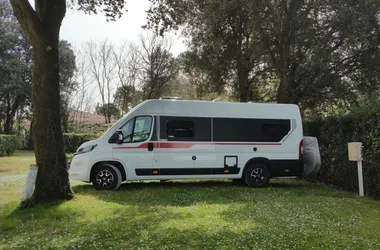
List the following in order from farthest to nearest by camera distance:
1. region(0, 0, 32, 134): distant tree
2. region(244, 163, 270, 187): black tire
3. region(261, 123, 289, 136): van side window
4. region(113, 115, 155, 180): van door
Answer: region(0, 0, 32, 134): distant tree
region(261, 123, 289, 136): van side window
region(244, 163, 270, 187): black tire
region(113, 115, 155, 180): van door

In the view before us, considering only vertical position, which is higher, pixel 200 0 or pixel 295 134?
pixel 200 0

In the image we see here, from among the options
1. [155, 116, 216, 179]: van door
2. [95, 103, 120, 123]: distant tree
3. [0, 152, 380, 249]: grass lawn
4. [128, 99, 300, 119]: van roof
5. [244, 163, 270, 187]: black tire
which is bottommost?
[0, 152, 380, 249]: grass lawn

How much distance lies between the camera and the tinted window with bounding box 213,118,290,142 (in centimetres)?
Result: 1023

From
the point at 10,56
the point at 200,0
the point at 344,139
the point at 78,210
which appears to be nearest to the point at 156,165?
the point at 78,210

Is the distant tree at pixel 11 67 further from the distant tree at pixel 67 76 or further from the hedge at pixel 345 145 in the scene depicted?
the hedge at pixel 345 145

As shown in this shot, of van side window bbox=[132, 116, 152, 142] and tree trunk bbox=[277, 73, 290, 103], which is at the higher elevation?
tree trunk bbox=[277, 73, 290, 103]

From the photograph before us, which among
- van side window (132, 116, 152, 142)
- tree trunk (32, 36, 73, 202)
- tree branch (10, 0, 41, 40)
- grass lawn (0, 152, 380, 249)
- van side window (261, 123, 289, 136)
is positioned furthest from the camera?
van side window (261, 123, 289, 136)

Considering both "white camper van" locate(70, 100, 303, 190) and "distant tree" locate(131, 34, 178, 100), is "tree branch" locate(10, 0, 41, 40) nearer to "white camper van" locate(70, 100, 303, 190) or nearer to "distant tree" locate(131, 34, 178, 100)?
"white camper van" locate(70, 100, 303, 190)

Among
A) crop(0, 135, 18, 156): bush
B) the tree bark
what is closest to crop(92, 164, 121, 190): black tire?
the tree bark

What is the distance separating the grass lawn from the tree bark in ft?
1.83

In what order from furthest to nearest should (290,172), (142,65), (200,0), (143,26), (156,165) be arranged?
(142,65)
(200,0)
(143,26)
(290,172)
(156,165)

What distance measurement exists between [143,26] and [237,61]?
16.9 ft

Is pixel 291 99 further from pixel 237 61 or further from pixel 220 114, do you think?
pixel 220 114

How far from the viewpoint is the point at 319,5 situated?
11609 millimetres
